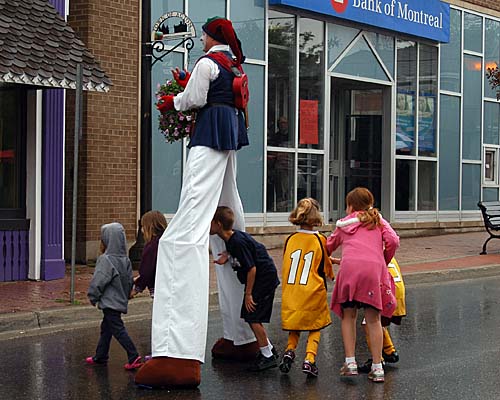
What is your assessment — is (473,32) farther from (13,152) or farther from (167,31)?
(13,152)

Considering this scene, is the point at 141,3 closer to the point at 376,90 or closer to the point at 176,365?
the point at 376,90

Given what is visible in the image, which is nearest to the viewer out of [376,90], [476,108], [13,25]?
[13,25]

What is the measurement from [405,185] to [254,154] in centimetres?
513

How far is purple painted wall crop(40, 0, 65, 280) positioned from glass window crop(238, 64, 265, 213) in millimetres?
4690

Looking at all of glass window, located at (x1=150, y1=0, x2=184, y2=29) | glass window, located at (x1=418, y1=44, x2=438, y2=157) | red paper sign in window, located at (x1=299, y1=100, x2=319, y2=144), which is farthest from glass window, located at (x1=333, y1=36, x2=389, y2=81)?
glass window, located at (x1=150, y1=0, x2=184, y2=29)

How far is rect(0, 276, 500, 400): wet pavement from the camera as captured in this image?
726 cm

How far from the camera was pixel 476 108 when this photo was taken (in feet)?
77.2

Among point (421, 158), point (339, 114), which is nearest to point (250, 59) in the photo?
point (339, 114)

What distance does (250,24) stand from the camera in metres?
17.7

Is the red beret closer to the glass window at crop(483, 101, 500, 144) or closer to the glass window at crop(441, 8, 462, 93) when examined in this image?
the glass window at crop(441, 8, 462, 93)

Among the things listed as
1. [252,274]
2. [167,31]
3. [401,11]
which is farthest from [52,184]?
[401,11]

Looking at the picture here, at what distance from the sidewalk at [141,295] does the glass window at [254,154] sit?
3.36 feet

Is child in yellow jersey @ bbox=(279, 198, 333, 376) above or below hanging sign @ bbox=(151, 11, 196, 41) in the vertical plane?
below

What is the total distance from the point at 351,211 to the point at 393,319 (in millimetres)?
1102
